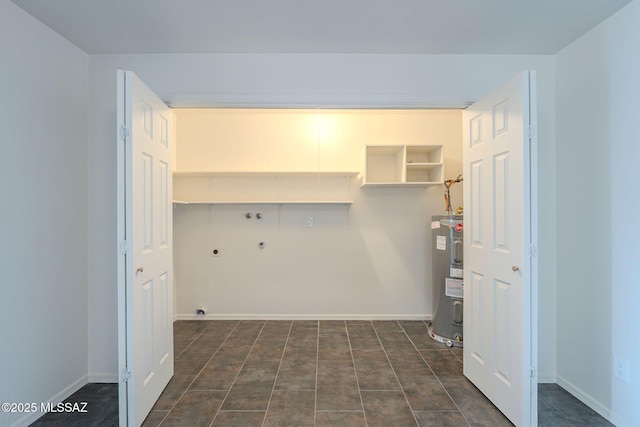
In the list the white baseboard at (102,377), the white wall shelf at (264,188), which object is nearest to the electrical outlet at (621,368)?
the white wall shelf at (264,188)

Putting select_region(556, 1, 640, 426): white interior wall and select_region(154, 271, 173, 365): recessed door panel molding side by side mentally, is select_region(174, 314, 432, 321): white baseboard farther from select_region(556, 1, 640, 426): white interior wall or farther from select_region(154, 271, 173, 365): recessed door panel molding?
select_region(556, 1, 640, 426): white interior wall

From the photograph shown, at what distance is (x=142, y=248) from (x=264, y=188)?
2080mm

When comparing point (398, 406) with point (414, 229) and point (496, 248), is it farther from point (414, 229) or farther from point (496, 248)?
point (414, 229)

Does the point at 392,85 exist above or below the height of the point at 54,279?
above

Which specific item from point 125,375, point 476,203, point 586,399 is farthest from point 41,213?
point 586,399

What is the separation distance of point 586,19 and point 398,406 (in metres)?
2.86

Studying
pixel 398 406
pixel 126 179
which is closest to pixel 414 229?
pixel 398 406

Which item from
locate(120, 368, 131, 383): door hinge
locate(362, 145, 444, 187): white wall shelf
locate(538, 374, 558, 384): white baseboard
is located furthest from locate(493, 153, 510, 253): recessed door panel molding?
locate(120, 368, 131, 383): door hinge

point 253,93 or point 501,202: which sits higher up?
point 253,93

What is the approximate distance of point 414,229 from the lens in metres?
3.86

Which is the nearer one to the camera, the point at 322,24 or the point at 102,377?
the point at 322,24

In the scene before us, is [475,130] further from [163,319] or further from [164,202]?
[163,319]

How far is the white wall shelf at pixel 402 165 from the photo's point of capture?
352 cm

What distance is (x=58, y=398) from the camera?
83.5 inches
